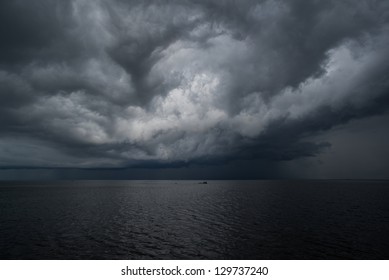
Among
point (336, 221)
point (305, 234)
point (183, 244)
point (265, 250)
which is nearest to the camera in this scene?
point (265, 250)

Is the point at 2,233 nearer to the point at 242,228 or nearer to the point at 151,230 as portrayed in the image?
the point at 151,230

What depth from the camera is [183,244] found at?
112 feet

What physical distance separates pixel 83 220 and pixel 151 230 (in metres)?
20.3

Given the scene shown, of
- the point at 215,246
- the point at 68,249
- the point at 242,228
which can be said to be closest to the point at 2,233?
the point at 68,249

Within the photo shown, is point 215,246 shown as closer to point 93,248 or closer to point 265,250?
point 265,250

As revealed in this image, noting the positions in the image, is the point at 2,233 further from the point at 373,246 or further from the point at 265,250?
the point at 373,246

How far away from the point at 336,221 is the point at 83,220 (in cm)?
5863

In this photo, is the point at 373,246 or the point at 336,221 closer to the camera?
the point at 373,246

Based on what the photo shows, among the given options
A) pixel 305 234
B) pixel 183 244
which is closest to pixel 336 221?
pixel 305 234
